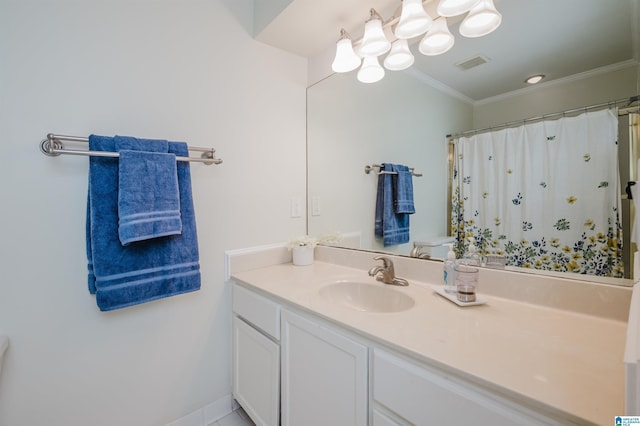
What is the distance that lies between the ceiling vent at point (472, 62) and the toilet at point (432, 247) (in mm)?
756

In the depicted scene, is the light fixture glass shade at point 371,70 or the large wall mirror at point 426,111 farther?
the light fixture glass shade at point 371,70

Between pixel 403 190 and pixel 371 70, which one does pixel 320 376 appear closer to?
A: pixel 403 190

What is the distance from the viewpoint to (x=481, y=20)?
1050mm

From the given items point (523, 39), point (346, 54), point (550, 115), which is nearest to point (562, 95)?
point (550, 115)

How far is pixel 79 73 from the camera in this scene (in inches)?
43.0

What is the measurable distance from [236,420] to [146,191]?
127 cm

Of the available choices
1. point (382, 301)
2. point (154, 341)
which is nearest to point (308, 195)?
point (382, 301)

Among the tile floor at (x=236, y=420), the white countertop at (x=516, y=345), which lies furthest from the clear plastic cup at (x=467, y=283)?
the tile floor at (x=236, y=420)

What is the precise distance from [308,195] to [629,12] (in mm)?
1541

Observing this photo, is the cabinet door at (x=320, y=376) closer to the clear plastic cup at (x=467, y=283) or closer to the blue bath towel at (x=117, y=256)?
the clear plastic cup at (x=467, y=283)

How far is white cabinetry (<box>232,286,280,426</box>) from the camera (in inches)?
46.5

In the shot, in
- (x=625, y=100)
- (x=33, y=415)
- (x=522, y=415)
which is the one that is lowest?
(x=33, y=415)

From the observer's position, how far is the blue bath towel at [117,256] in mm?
1049

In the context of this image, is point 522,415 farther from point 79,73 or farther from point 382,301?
point 79,73
